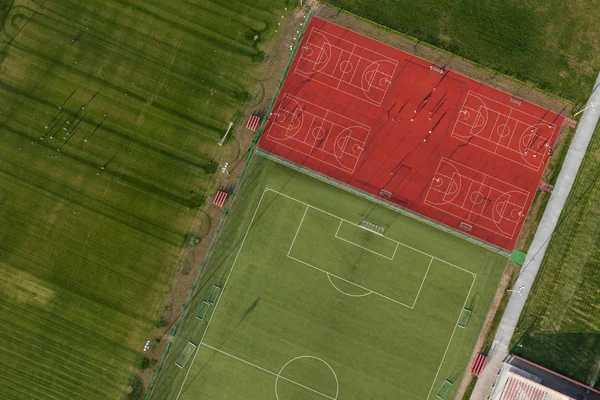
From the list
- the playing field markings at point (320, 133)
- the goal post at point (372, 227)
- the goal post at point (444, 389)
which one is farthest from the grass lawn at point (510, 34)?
the goal post at point (444, 389)

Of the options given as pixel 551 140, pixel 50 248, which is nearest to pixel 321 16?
pixel 551 140

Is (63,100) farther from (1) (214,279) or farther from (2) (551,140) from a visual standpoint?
(2) (551,140)

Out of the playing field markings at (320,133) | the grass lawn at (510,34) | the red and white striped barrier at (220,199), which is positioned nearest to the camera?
the red and white striped barrier at (220,199)

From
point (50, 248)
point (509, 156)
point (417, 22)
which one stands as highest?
point (417, 22)

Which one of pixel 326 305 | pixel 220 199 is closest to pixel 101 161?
pixel 220 199

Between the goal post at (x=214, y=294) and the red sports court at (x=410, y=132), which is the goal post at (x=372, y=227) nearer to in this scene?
the red sports court at (x=410, y=132)

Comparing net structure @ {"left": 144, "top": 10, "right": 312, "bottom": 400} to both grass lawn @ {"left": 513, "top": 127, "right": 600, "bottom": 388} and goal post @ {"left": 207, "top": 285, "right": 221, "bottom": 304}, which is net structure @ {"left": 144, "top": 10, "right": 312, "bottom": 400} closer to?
goal post @ {"left": 207, "top": 285, "right": 221, "bottom": 304}
